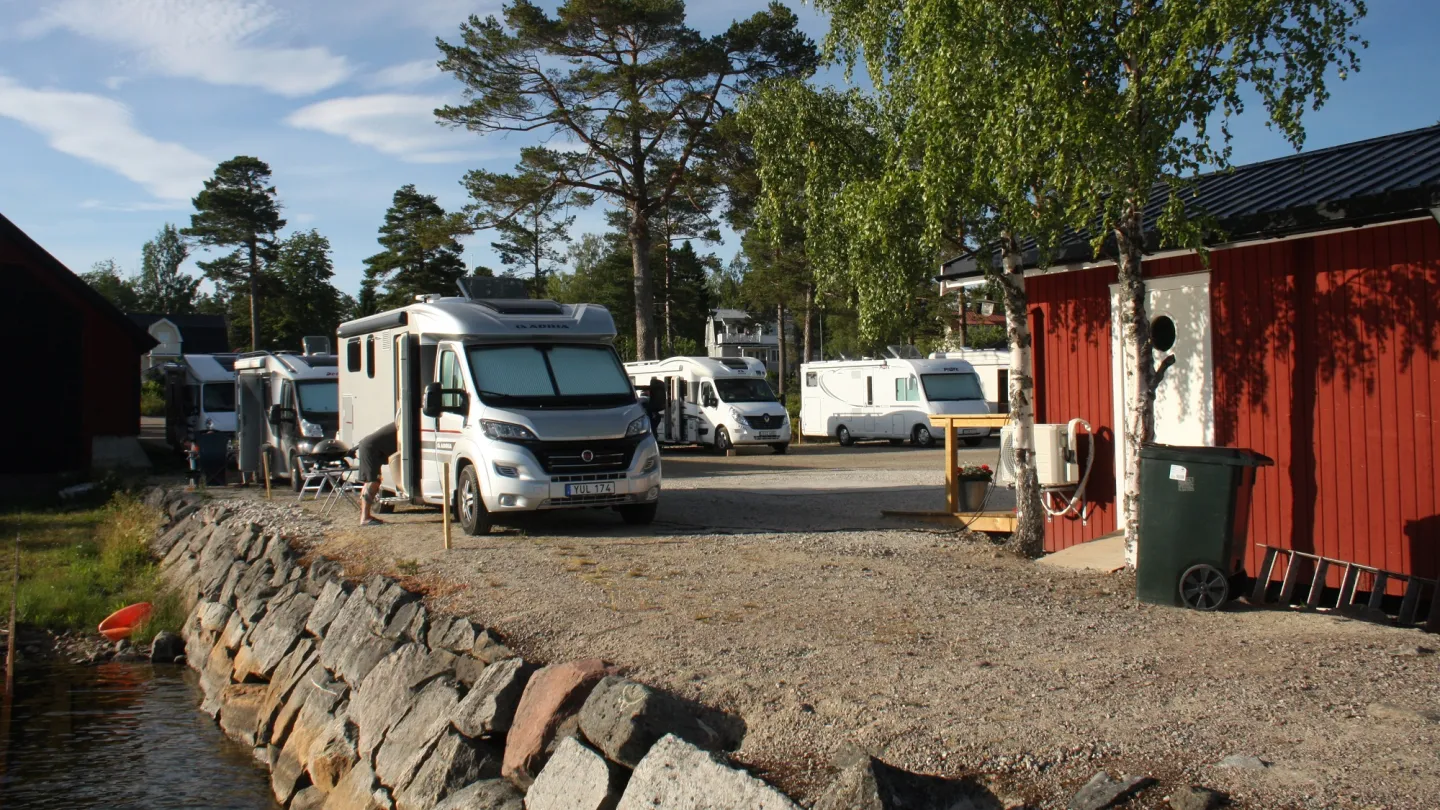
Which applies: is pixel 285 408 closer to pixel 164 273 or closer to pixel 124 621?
pixel 124 621

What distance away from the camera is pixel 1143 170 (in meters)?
7.87

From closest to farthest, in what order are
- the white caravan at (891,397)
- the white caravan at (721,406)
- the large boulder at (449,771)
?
1. the large boulder at (449,771)
2. the white caravan at (721,406)
3. the white caravan at (891,397)

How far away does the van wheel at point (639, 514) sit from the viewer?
1330cm

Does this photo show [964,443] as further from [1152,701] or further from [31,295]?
[1152,701]

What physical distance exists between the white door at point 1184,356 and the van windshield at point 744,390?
20.0 metres

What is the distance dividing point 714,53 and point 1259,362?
21.5 m

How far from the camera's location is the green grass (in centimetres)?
1375

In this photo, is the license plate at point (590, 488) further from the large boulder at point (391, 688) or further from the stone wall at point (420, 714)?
the large boulder at point (391, 688)

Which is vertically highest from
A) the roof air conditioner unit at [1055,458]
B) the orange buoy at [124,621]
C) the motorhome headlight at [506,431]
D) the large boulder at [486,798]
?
the motorhome headlight at [506,431]

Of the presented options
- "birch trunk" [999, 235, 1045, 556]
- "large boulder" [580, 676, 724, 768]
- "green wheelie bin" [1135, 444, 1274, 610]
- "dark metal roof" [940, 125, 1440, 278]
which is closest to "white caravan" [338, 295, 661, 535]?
"dark metal roof" [940, 125, 1440, 278]

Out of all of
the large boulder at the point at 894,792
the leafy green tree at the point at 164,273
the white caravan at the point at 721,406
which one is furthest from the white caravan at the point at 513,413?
the leafy green tree at the point at 164,273

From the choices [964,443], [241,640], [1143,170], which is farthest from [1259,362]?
[964,443]

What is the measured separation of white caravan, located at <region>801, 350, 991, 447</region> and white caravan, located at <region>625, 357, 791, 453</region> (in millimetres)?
3903

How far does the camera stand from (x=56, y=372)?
24.5 m
